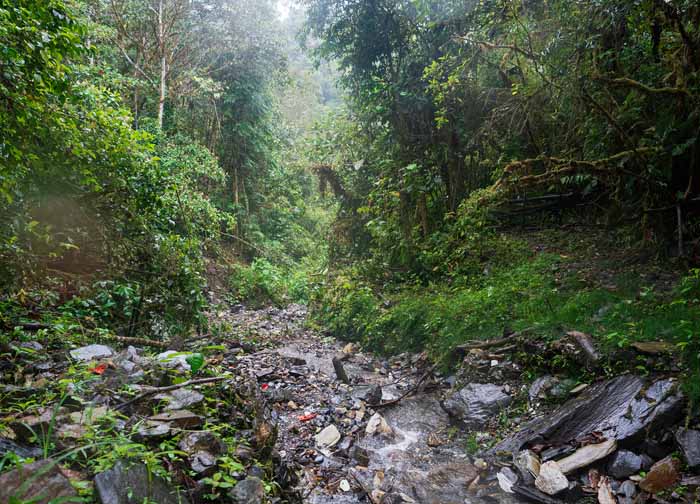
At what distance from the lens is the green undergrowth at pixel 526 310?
12.9 ft

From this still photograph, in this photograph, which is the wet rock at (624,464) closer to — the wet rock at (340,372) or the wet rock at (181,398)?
the wet rock at (181,398)

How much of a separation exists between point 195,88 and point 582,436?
47.4 feet

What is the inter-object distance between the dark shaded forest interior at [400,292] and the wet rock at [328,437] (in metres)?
0.04

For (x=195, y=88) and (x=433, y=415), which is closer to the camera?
(x=433, y=415)

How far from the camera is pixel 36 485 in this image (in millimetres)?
1637

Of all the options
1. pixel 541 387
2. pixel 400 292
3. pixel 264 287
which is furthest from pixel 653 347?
pixel 264 287

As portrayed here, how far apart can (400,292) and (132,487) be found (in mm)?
6815

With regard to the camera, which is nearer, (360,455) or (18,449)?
(18,449)

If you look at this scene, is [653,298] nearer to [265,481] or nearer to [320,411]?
[320,411]

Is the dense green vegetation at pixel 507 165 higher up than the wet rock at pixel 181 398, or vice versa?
the dense green vegetation at pixel 507 165

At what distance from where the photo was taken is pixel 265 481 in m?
2.72

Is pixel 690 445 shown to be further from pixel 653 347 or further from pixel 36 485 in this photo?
pixel 36 485

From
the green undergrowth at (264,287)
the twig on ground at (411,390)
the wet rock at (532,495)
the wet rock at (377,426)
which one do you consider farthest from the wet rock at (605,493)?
the green undergrowth at (264,287)

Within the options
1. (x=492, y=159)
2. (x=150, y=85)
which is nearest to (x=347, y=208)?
(x=492, y=159)
